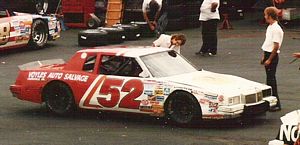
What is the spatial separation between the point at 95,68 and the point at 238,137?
282 centimetres

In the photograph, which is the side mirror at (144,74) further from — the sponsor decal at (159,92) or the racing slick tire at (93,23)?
the racing slick tire at (93,23)

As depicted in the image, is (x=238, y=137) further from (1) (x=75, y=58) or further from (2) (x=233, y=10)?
(2) (x=233, y=10)

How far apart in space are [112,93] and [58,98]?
1148mm

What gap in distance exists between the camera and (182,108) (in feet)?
35.6

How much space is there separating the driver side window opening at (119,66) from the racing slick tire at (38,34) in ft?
30.9

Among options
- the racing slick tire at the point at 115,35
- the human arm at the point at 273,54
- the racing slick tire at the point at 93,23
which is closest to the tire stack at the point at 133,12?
the racing slick tire at the point at 93,23

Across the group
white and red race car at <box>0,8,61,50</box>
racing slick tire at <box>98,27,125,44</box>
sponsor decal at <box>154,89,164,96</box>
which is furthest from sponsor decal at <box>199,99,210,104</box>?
racing slick tire at <box>98,27,125,44</box>

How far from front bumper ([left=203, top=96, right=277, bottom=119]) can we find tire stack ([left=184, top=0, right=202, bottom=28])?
564 inches

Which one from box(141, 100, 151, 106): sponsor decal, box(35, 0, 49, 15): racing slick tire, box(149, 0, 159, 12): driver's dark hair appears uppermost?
box(149, 0, 159, 12): driver's dark hair

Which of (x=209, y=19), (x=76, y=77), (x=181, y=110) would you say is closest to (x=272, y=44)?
(x=181, y=110)

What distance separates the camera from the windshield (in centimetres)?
1134

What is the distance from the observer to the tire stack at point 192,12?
2522 centimetres

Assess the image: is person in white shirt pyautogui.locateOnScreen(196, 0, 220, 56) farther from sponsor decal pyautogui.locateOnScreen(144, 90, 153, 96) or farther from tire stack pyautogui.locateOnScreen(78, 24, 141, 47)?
sponsor decal pyautogui.locateOnScreen(144, 90, 153, 96)

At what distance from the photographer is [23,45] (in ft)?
67.4
